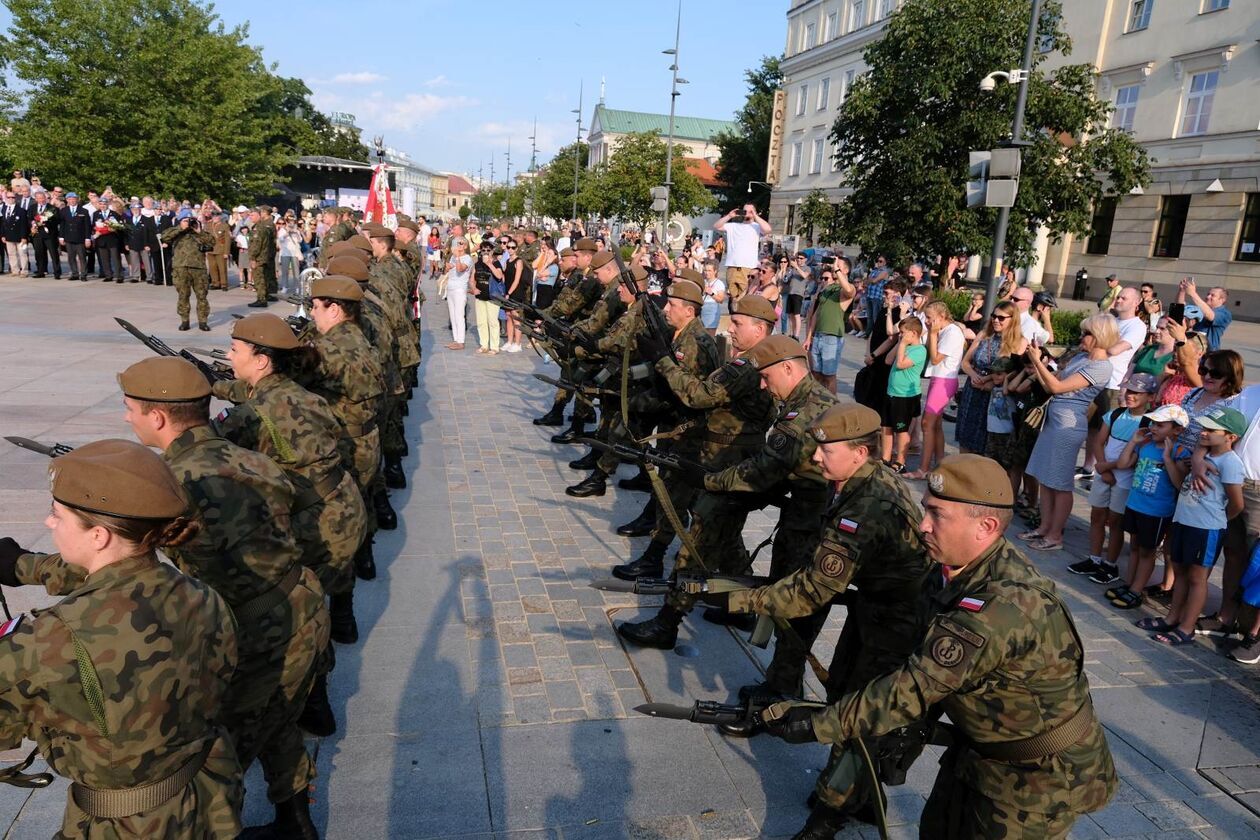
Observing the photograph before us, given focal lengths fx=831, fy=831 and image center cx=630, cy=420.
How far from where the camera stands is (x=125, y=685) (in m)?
2.05

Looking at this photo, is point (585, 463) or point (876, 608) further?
point (585, 463)

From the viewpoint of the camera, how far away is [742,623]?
18.3 feet

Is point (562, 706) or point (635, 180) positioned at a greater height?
point (635, 180)

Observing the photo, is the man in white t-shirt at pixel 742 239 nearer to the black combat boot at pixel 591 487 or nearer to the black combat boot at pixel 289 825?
the black combat boot at pixel 591 487

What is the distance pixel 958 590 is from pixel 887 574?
32.2 inches

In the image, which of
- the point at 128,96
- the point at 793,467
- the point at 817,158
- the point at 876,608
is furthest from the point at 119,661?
the point at 817,158

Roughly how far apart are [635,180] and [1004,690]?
3900cm


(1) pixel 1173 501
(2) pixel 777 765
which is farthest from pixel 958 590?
(1) pixel 1173 501

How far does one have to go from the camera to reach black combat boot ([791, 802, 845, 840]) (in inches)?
137

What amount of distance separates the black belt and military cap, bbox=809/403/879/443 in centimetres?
222

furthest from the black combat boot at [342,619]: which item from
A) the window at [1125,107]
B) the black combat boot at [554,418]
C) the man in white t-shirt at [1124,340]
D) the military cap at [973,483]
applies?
the window at [1125,107]

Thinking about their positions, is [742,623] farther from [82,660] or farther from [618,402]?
[82,660]

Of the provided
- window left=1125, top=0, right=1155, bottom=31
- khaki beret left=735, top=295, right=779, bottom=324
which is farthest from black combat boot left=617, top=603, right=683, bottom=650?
window left=1125, top=0, right=1155, bottom=31

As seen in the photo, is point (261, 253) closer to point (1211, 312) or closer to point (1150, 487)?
point (1150, 487)
